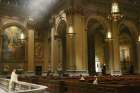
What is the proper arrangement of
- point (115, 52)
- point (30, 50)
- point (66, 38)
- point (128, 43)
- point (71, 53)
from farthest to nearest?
1. point (128, 43)
2. point (30, 50)
3. point (115, 52)
4. point (66, 38)
5. point (71, 53)

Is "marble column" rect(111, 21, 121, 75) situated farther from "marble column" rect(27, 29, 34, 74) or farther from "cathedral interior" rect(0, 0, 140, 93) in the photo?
"marble column" rect(27, 29, 34, 74)

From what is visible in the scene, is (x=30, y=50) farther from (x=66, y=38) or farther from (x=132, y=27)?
(x=132, y=27)

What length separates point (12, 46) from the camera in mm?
25656

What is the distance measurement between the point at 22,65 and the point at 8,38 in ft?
11.0

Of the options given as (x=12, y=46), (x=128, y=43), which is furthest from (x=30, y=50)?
(x=128, y=43)

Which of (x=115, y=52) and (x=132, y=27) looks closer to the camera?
(x=115, y=52)

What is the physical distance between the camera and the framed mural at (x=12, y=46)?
25.1m

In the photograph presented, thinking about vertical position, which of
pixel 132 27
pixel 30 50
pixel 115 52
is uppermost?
pixel 132 27

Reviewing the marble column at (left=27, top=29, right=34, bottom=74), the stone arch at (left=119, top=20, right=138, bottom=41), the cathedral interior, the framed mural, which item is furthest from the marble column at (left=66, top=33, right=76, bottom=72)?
the framed mural

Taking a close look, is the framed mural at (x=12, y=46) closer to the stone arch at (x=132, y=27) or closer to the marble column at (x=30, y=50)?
the marble column at (x=30, y=50)

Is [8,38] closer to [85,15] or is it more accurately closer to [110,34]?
[85,15]

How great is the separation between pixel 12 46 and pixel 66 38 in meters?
7.63

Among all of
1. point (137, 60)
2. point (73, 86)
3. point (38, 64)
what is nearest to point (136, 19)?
point (137, 60)

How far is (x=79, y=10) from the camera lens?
64.0ft
